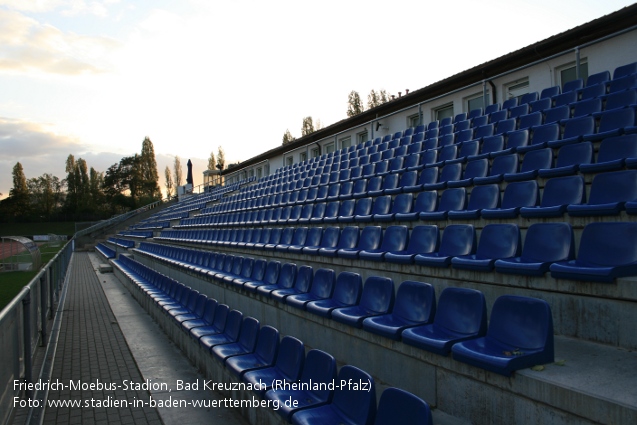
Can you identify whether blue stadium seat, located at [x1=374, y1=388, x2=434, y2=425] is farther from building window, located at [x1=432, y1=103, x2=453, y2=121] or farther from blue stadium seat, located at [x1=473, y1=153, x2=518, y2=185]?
building window, located at [x1=432, y1=103, x2=453, y2=121]

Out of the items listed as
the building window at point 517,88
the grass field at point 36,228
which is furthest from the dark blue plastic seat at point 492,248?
the grass field at point 36,228

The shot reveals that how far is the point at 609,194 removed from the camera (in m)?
3.60

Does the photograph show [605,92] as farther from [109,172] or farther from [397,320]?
[109,172]

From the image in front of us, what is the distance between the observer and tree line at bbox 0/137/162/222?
61.0 m

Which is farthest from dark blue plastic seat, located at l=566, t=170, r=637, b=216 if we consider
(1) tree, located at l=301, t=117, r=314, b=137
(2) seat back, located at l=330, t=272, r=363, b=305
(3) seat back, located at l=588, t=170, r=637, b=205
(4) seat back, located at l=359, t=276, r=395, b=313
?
(1) tree, located at l=301, t=117, r=314, b=137

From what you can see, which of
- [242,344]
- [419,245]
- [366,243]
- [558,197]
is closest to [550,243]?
[558,197]

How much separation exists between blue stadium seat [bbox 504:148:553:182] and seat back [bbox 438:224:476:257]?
4.54ft

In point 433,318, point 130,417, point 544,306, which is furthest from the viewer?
point 130,417

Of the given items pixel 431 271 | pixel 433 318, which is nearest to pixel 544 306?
pixel 433 318

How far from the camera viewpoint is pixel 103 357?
564 cm

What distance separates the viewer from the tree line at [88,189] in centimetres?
6097

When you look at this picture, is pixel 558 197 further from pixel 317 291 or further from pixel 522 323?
pixel 317 291

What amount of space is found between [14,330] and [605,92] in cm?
817

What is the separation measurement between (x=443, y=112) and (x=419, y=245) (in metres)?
9.13
